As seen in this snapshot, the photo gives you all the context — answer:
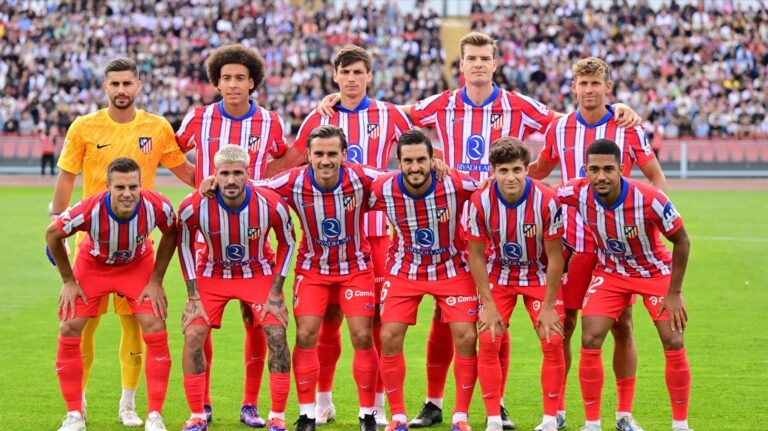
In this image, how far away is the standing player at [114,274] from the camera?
266 inches

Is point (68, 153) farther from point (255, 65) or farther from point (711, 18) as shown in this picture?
point (711, 18)

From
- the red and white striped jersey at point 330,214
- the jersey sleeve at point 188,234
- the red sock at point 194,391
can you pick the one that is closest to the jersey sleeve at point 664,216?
the red and white striped jersey at point 330,214

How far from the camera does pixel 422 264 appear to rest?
22.9 feet

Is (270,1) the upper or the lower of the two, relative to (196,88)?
upper

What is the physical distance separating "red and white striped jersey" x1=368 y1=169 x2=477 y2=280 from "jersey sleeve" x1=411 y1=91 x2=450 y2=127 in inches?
35.2

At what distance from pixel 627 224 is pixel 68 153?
3.73m

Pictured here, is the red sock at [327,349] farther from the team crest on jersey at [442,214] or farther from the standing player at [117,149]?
the standing player at [117,149]

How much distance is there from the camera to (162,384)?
6820mm

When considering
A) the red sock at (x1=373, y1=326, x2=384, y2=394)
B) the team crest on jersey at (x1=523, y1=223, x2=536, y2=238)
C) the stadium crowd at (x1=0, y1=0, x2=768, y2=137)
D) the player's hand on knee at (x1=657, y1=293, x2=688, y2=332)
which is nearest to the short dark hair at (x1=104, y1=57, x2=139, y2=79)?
the red sock at (x1=373, y1=326, x2=384, y2=394)

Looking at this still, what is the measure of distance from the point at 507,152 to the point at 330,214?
1.19m

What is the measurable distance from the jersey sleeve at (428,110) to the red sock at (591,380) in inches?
81.4

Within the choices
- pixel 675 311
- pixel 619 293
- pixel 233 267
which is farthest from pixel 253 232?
pixel 675 311

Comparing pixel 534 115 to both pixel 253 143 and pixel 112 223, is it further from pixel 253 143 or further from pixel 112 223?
pixel 112 223

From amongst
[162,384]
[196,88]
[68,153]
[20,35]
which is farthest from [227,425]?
[20,35]
